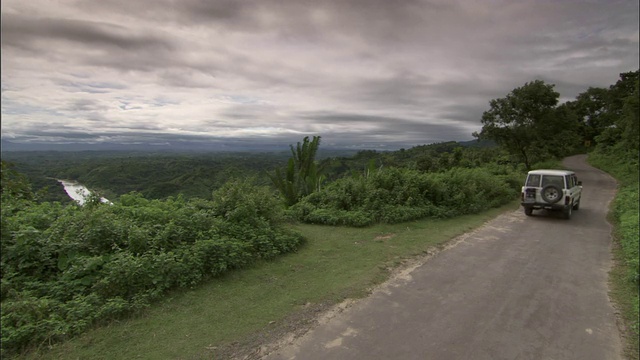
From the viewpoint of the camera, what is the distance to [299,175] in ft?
54.1

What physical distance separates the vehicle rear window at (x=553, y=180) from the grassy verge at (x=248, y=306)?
598 centimetres

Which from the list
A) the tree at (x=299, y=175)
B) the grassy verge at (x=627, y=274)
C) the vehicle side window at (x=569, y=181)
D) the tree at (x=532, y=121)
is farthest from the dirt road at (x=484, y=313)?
the tree at (x=532, y=121)

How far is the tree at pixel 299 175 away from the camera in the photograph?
1528cm

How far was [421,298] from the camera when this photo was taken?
4.85 metres

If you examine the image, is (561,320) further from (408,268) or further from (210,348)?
(210,348)

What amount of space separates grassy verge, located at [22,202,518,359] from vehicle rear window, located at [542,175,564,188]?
5.98 metres

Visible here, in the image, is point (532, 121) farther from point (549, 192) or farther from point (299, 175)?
point (299, 175)

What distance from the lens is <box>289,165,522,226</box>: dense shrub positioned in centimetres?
1027

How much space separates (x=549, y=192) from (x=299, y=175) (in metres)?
10.6

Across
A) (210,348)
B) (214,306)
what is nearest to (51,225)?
(214,306)

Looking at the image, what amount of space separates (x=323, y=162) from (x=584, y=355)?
674 inches

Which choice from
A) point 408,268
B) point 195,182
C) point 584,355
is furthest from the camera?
point 195,182

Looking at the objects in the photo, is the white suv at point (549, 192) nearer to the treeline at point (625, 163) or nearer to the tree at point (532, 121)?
the treeline at point (625, 163)

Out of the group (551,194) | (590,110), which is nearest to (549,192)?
(551,194)
